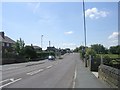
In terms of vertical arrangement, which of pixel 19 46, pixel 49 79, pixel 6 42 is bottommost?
pixel 49 79

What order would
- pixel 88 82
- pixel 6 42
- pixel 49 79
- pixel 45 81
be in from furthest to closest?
pixel 6 42
pixel 49 79
pixel 45 81
pixel 88 82

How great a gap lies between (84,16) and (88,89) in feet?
121

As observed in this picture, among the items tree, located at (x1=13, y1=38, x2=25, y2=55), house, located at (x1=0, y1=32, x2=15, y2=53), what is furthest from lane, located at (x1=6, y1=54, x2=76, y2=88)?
house, located at (x1=0, y1=32, x2=15, y2=53)

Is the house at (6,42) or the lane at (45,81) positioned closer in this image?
the lane at (45,81)

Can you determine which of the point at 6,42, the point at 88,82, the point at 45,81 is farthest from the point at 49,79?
the point at 6,42

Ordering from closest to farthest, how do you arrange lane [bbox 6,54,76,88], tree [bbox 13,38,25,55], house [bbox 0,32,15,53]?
lane [bbox 6,54,76,88], tree [bbox 13,38,25,55], house [bbox 0,32,15,53]

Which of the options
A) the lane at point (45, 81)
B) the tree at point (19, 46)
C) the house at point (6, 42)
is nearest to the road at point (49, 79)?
the lane at point (45, 81)

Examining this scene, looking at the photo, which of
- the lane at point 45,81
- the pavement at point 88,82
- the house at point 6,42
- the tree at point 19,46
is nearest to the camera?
the pavement at point 88,82

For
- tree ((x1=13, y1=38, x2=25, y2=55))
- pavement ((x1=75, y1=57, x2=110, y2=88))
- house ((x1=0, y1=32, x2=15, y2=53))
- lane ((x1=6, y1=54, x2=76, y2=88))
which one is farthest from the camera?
house ((x1=0, y1=32, x2=15, y2=53))

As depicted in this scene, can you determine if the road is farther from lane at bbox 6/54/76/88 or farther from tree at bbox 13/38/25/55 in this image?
tree at bbox 13/38/25/55

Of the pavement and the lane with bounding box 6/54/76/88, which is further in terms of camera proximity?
the lane with bounding box 6/54/76/88

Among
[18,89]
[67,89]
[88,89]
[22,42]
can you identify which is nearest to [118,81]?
[88,89]

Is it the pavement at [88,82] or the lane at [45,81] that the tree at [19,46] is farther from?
the pavement at [88,82]

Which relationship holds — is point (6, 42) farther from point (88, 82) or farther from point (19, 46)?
point (88, 82)
